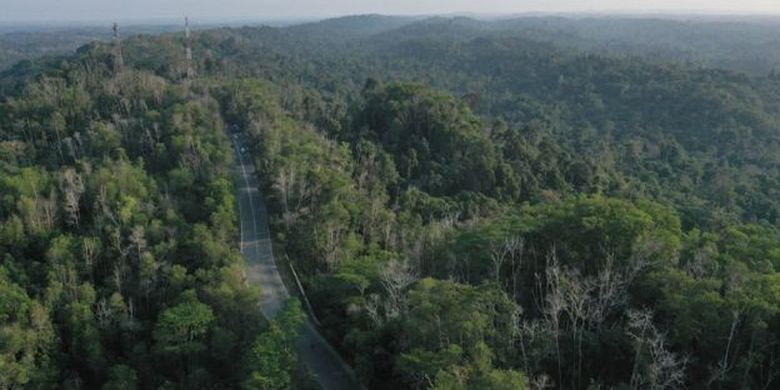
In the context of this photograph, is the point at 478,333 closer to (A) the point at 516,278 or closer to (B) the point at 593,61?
(A) the point at 516,278

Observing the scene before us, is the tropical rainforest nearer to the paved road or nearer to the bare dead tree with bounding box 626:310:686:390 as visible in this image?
the bare dead tree with bounding box 626:310:686:390

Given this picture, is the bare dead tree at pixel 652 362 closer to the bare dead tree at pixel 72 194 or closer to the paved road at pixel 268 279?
the paved road at pixel 268 279

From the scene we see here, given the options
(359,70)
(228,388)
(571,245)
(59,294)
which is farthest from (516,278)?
(359,70)

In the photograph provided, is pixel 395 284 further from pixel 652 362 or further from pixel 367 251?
pixel 367 251

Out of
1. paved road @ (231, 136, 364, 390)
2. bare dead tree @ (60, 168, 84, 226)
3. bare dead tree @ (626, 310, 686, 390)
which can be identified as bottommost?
paved road @ (231, 136, 364, 390)

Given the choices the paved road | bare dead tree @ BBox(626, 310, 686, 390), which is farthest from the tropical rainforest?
the paved road

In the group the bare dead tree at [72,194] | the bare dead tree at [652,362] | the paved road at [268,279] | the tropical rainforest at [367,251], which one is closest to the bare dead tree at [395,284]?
the tropical rainforest at [367,251]
